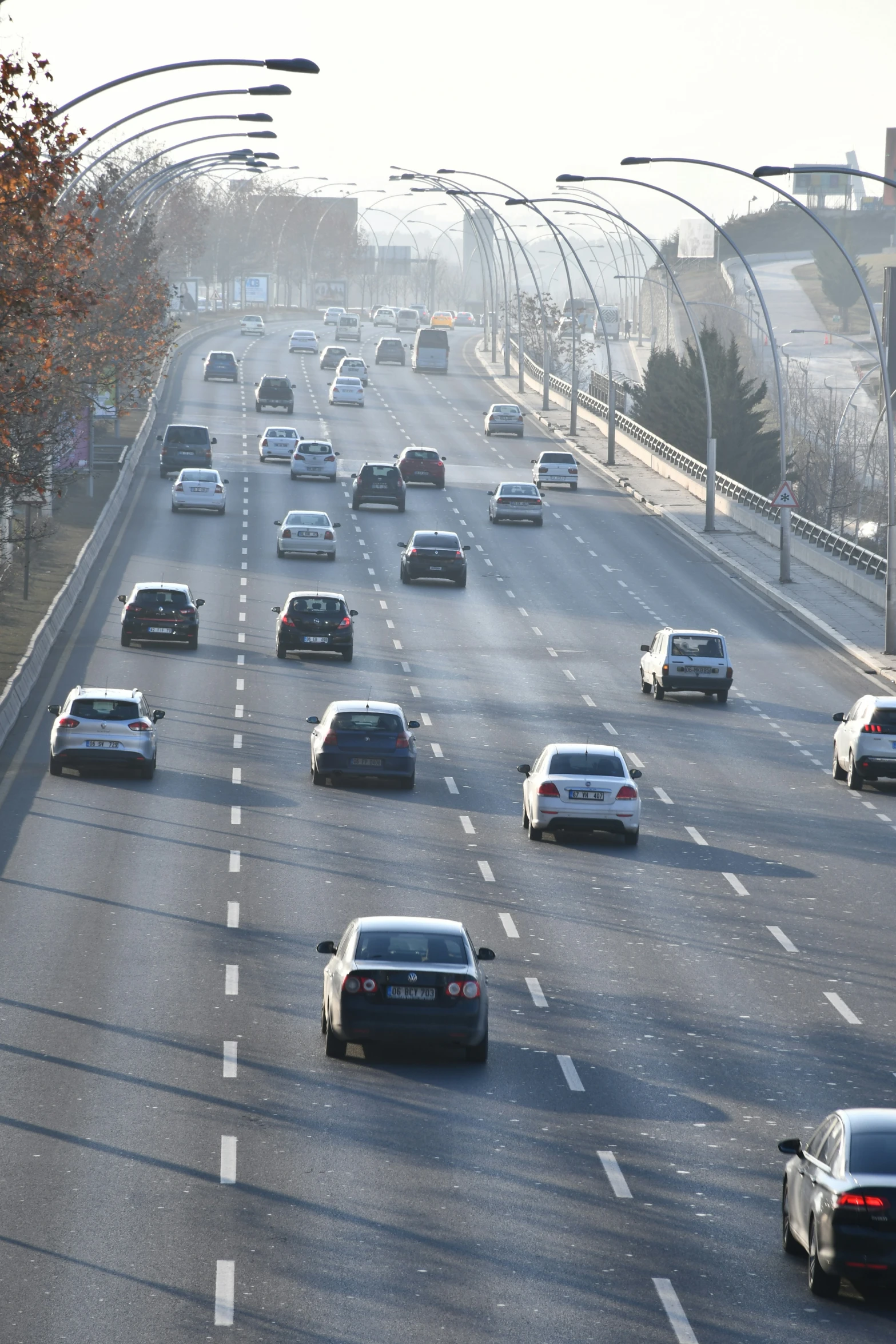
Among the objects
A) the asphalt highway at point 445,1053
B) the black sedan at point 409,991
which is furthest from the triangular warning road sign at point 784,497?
the black sedan at point 409,991

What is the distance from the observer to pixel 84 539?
63281 millimetres

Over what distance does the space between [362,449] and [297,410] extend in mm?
16162

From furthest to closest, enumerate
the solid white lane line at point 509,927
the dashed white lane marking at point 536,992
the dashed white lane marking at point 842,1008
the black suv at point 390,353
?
the black suv at point 390,353, the solid white lane line at point 509,927, the dashed white lane marking at point 536,992, the dashed white lane marking at point 842,1008

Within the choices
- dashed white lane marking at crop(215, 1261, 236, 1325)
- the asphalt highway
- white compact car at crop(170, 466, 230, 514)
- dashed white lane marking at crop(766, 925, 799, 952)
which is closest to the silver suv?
the asphalt highway

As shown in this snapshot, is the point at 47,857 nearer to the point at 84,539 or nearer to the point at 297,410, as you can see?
the point at 84,539

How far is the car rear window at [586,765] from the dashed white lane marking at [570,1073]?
449 inches

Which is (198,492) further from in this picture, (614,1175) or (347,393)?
(614,1175)

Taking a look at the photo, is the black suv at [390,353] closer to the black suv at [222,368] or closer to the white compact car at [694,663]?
the black suv at [222,368]

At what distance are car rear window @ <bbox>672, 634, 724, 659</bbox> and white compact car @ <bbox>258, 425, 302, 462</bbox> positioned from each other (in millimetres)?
42328

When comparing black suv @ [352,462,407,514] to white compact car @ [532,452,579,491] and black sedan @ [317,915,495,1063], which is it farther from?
black sedan @ [317,915,495,1063]

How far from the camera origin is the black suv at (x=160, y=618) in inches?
1897

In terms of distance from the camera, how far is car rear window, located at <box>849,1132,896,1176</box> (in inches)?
489

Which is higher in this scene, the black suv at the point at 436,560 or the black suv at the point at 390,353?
the black suv at the point at 390,353

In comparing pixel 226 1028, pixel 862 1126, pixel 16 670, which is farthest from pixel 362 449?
pixel 862 1126
